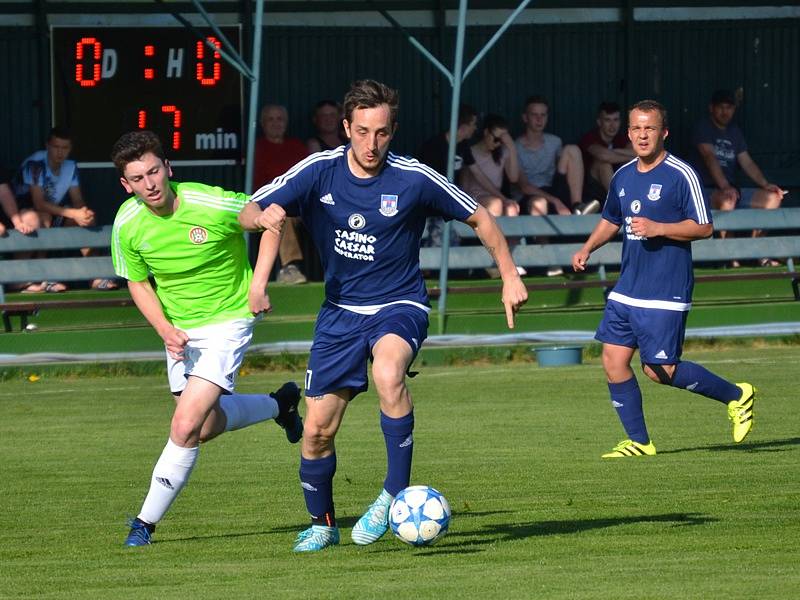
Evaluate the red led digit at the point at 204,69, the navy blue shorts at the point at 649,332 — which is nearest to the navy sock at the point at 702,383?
the navy blue shorts at the point at 649,332

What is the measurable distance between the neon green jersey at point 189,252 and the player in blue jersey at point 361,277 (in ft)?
2.48

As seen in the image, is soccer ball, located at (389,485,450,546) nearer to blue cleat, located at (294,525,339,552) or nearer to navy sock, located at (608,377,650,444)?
blue cleat, located at (294,525,339,552)

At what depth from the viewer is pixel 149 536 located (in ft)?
24.3

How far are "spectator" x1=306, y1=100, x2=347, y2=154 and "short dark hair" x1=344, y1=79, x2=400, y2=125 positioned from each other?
1061 cm

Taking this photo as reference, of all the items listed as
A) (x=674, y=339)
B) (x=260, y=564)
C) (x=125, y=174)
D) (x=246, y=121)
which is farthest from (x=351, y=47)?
(x=260, y=564)

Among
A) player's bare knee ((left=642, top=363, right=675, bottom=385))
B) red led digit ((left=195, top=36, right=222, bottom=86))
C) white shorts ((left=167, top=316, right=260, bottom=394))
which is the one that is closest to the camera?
white shorts ((left=167, top=316, right=260, bottom=394))

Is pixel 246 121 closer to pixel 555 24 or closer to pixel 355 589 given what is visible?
pixel 555 24

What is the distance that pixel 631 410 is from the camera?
10.0 metres

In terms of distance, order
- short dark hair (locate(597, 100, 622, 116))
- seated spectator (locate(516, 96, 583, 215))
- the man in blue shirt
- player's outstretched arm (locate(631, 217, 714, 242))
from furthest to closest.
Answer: the man in blue shirt → short dark hair (locate(597, 100, 622, 116)) → seated spectator (locate(516, 96, 583, 215)) → player's outstretched arm (locate(631, 217, 714, 242))

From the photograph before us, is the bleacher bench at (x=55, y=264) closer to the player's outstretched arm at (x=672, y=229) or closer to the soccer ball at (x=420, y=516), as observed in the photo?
the player's outstretched arm at (x=672, y=229)

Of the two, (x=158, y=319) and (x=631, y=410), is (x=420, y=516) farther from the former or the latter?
(x=631, y=410)

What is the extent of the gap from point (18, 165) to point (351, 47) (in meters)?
3.87

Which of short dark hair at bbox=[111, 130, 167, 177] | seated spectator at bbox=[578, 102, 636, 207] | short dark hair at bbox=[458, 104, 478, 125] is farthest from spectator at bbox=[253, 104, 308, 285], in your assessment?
short dark hair at bbox=[111, 130, 167, 177]

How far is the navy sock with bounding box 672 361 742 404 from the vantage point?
398 inches
